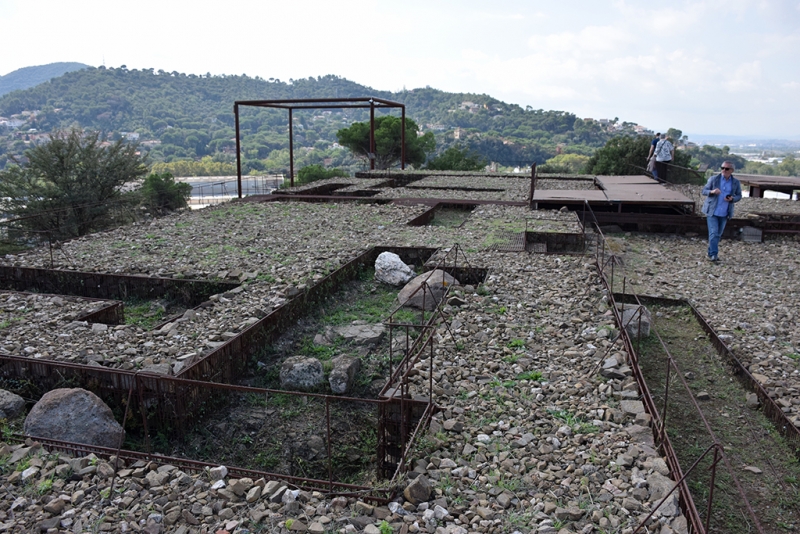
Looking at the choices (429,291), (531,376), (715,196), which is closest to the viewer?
A: (531,376)

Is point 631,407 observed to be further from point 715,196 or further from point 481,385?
point 715,196

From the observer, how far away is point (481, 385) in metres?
5.30

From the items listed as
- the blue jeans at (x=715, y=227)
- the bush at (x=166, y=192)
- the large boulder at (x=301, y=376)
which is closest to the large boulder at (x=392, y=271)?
the large boulder at (x=301, y=376)

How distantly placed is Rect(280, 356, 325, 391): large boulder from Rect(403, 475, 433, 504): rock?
2718mm

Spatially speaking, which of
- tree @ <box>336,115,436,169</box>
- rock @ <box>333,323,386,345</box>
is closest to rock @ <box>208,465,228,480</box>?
Result: rock @ <box>333,323,386,345</box>

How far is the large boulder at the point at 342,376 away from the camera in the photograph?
626 cm

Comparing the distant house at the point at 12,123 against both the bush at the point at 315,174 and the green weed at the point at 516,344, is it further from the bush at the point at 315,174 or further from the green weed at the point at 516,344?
the green weed at the point at 516,344

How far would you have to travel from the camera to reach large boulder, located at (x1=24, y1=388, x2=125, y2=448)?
476 centimetres

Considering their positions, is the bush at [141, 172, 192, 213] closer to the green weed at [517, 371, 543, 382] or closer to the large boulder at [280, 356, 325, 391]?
the large boulder at [280, 356, 325, 391]

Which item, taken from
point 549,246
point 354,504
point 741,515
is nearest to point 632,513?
point 741,515

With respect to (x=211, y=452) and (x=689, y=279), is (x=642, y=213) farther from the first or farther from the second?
(x=211, y=452)

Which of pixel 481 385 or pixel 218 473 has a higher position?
pixel 481 385

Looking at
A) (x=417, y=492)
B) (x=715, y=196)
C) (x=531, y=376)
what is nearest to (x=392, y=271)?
(x=531, y=376)

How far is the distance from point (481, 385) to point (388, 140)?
27272mm
